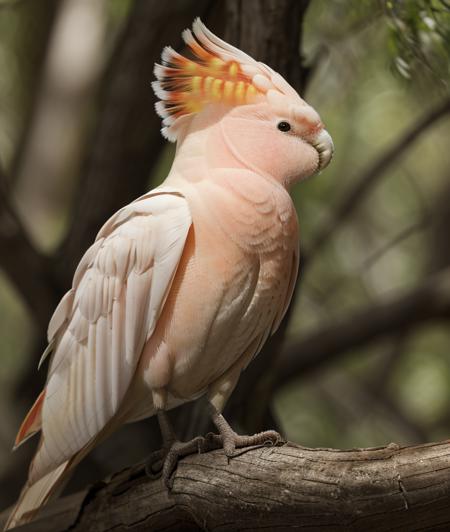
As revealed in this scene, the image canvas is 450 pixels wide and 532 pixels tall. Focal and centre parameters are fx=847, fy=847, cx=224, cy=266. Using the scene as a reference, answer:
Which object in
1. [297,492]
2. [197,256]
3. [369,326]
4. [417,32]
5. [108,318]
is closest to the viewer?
[297,492]

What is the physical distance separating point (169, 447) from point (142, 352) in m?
0.28

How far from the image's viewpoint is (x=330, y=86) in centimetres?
489

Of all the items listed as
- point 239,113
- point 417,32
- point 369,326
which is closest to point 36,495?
point 239,113

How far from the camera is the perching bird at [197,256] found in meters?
2.03

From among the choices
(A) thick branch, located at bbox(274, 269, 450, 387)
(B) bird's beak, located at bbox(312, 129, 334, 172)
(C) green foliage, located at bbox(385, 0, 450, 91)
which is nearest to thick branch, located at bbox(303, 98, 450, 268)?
(A) thick branch, located at bbox(274, 269, 450, 387)

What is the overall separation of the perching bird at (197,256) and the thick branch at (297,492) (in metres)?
0.08

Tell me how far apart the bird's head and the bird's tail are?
0.95m

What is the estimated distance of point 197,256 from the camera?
80.4 inches

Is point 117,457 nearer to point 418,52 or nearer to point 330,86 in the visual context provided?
point 418,52

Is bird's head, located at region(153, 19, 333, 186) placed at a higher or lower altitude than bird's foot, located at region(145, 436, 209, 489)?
higher

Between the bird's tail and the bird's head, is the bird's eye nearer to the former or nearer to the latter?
the bird's head

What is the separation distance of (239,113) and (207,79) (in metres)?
0.13

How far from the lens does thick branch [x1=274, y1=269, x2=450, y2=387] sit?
13.5ft

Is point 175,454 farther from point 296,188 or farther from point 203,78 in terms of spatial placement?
point 296,188
